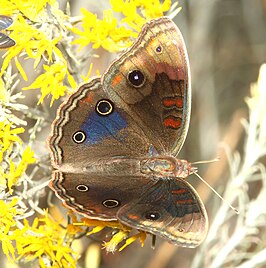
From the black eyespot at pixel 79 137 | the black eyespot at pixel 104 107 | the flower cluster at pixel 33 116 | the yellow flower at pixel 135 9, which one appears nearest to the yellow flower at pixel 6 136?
the flower cluster at pixel 33 116

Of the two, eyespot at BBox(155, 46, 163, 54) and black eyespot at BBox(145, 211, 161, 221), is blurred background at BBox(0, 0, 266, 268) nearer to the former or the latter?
eyespot at BBox(155, 46, 163, 54)

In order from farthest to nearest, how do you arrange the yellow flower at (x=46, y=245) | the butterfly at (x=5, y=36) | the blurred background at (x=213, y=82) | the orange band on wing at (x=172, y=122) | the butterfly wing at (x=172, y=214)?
the blurred background at (x=213, y=82) < the orange band on wing at (x=172, y=122) < the yellow flower at (x=46, y=245) < the butterfly at (x=5, y=36) < the butterfly wing at (x=172, y=214)

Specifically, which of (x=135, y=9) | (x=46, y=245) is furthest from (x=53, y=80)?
(x=46, y=245)

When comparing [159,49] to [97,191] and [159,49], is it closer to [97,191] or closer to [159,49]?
[159,49]

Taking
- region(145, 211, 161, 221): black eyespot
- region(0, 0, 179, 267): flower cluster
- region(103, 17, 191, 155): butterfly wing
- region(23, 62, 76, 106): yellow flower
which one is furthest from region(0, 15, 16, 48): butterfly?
region(145, 211, 161, 221): black eyespot

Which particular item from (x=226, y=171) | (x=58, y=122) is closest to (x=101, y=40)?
(x=58, y=122)

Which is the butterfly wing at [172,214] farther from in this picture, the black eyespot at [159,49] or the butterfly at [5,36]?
the butterfly at [5,36]

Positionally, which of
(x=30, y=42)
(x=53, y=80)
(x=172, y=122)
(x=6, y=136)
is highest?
(x=30, y=42)
